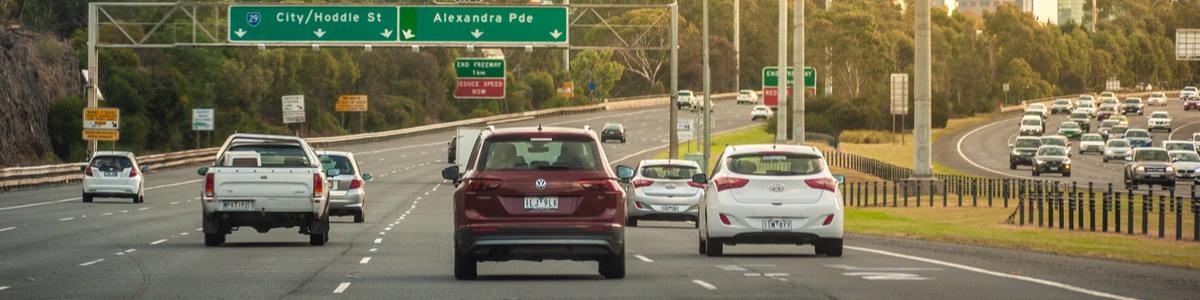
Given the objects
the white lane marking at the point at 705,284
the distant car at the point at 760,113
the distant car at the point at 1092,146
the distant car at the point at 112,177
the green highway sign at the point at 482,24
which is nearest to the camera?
the white lane marking at the point at 705,284

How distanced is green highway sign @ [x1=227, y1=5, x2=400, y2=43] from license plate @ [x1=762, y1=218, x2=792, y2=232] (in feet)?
136

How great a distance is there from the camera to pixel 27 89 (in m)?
79.6

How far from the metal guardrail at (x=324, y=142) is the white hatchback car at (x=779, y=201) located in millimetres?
40480

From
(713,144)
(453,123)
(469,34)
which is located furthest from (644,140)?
(469,34)

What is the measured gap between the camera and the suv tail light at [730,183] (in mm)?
25172

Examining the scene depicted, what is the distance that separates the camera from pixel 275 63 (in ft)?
397

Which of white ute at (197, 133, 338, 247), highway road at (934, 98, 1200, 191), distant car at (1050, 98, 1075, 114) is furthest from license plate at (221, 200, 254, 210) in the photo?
distant car at (1050, 98, 1075, 114)

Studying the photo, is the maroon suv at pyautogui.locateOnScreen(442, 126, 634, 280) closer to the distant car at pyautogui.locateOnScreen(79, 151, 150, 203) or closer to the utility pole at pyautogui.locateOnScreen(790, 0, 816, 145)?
the distant car at pyautogui.locateOnScreen(79, 151, 150, 203)

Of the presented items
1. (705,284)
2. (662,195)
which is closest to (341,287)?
(705,284)

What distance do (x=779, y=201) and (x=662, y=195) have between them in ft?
41.7

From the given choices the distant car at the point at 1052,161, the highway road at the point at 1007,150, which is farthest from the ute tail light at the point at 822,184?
the distant car at the point at 1052,161

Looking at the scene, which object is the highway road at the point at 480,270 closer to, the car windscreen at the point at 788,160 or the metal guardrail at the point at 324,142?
the car windscreen at the point at 788,160

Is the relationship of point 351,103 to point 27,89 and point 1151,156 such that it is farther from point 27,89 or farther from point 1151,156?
point 1151,156

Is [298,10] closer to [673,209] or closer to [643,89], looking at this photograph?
[673,209]
